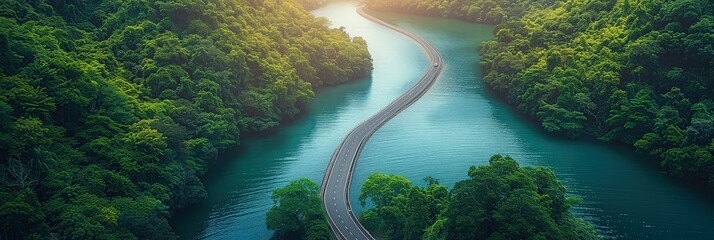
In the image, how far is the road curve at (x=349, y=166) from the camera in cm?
5944

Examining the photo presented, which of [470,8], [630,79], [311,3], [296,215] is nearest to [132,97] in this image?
[296,215]

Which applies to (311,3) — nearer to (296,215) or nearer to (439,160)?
(439,160)

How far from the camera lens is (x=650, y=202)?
66438mm

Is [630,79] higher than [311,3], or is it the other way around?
[311,3]

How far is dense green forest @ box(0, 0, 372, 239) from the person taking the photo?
53.0 m

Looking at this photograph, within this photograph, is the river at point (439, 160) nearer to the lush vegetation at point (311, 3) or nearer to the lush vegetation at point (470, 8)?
the lush vegetation at point (470, 8)

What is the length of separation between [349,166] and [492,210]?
1132 inches

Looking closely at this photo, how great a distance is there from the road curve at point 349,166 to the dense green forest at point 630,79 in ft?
43.9

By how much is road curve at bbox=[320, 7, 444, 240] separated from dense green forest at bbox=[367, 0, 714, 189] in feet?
43.9

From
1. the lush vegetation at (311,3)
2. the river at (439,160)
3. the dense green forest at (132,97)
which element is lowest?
the river at (439,160)

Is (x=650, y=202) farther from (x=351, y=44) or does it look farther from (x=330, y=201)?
(x=351, y=44)

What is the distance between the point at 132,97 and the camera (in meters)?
71.7

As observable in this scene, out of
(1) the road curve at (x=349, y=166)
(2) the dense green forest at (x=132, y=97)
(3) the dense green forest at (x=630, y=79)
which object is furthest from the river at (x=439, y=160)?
(2) the dense green forest at (x=132, y=97)

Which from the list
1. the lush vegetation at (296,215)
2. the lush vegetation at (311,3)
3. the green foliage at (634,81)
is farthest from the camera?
the lush vegetation at (311,3)
